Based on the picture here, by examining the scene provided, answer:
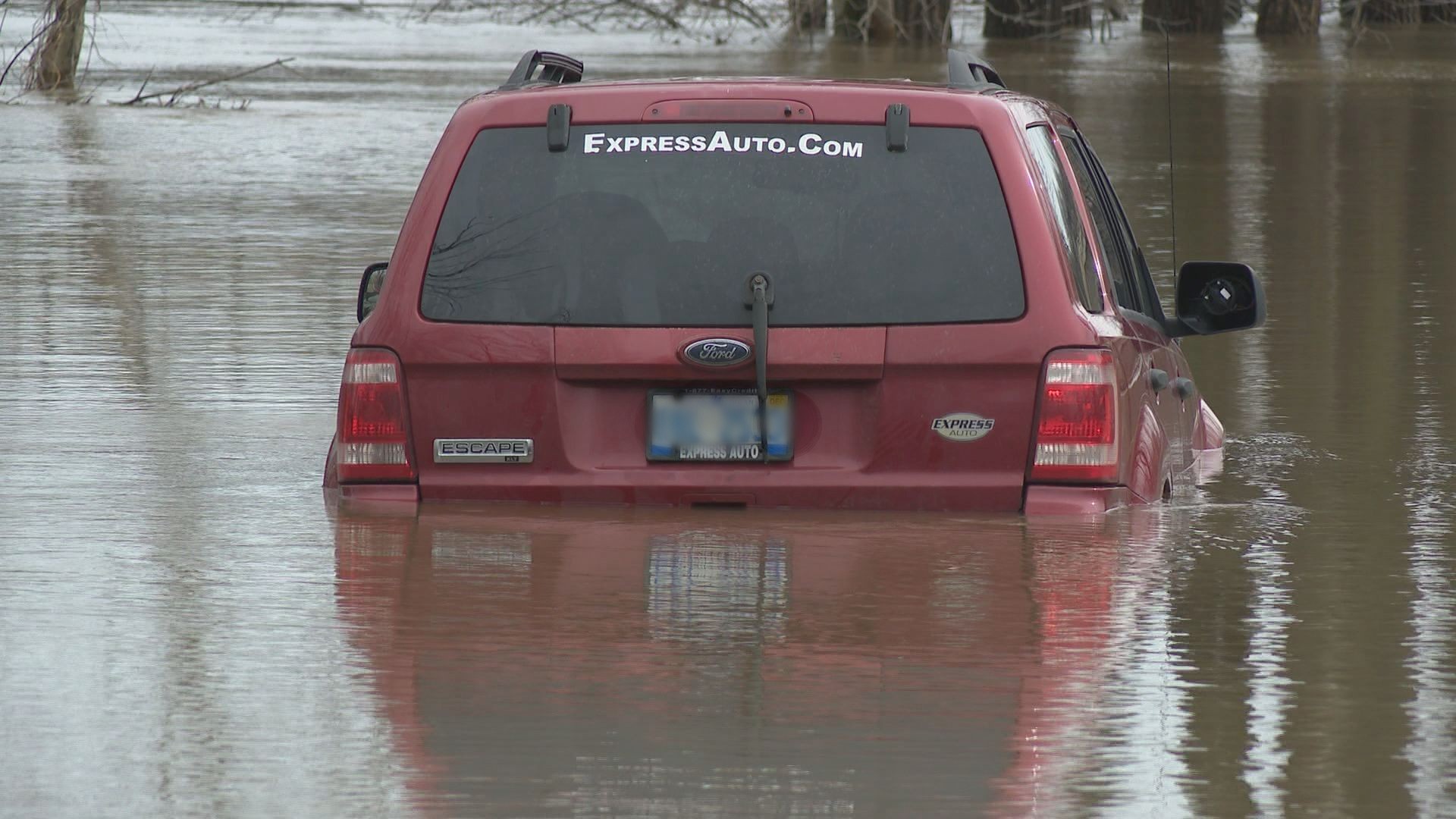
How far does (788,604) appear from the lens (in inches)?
245

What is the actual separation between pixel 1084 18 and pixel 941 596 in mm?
52972

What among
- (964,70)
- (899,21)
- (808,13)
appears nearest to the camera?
(964,70)

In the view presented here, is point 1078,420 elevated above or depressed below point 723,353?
below

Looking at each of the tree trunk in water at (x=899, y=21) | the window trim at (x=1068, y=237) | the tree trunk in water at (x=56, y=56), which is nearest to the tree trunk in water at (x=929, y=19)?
→ the tree trunk in water at (x=899, y=21)

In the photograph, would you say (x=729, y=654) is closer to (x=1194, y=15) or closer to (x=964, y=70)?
(x=964, y=70)

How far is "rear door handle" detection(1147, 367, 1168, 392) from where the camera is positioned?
7246mm

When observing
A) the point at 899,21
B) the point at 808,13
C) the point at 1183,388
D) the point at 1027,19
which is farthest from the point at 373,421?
the point at 1027,19

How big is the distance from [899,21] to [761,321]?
46.6 m

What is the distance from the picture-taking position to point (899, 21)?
52250mm

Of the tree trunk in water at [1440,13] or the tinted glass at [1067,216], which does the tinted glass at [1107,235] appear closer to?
the tinted glass at [1067,216]

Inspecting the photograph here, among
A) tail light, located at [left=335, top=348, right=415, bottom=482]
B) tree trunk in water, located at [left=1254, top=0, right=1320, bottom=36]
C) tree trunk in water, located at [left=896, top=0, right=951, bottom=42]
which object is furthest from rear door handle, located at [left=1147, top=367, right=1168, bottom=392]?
tree trunk in water, located at [left=1254, top=0, right=1320, bottom=36]

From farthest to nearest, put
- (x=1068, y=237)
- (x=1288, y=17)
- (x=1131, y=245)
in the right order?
(x=1288, y=17) < (x=1131, y=245) < (x=1068, y=237)

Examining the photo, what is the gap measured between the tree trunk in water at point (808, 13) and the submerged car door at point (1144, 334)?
126 ft

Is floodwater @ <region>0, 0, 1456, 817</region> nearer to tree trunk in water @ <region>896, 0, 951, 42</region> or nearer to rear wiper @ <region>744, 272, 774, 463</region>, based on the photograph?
rear wiper @ <region>744, 272, 774, 463</region>
